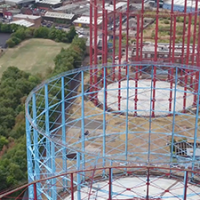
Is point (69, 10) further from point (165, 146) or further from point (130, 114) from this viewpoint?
point (165, 146)

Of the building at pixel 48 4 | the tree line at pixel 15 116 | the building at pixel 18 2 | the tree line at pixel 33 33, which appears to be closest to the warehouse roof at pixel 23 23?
the tree line at pixel 33 33

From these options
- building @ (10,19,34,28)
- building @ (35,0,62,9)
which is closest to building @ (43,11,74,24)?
building @ (10,19,34,28)

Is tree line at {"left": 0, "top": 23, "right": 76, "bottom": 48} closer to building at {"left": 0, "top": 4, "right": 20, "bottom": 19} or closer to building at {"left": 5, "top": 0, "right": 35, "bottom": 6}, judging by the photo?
building at {"left": 0, "top": 4, "right": 20, "bottom": 19}

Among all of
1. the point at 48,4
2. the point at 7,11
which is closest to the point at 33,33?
the point at 7,11

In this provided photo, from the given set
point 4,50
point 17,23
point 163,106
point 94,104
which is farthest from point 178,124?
Answer: point 17,23

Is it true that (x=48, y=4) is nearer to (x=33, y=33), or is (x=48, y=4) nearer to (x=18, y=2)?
(x=18, y=2)

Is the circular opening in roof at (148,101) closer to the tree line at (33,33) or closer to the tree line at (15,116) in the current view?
the tree line at (15,116)
